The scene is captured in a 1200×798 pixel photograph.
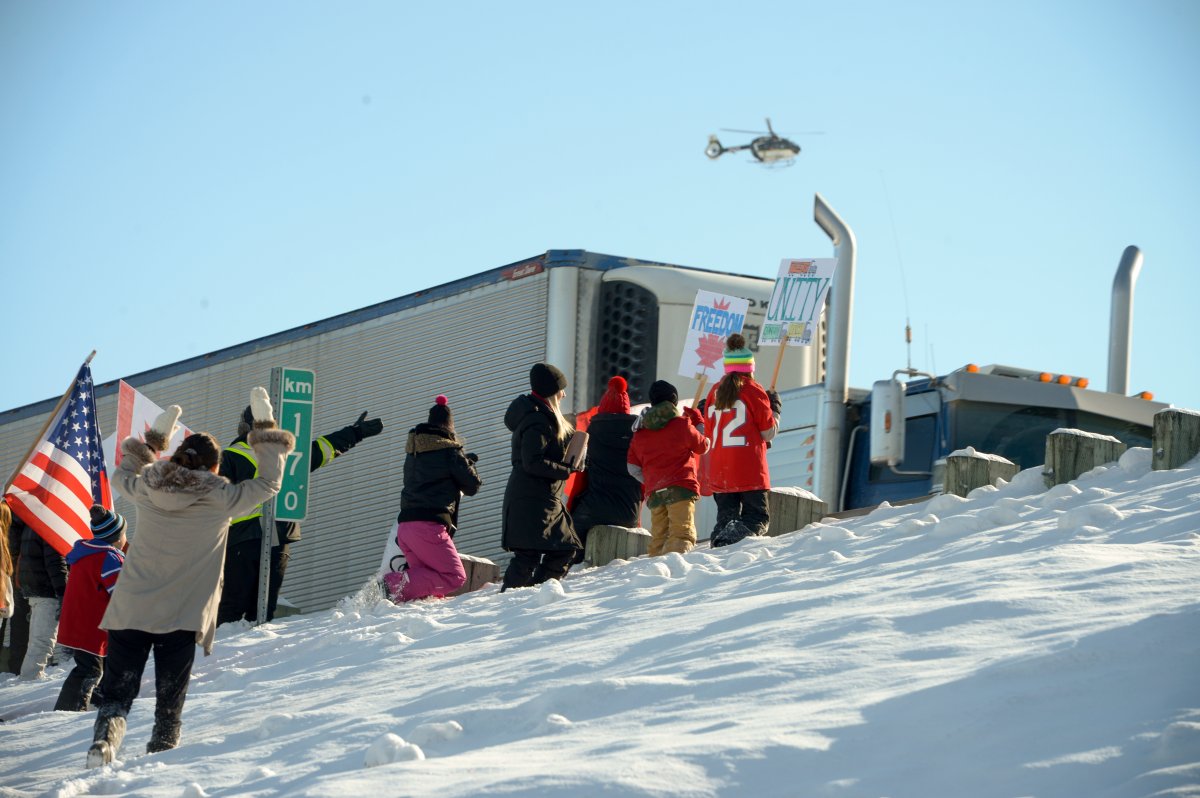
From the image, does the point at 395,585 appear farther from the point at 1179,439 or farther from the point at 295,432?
the point at 1179,439

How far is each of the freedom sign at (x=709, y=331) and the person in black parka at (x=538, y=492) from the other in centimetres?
332

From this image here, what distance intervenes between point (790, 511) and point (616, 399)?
185cm

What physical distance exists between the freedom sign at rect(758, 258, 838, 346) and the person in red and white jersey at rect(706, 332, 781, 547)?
8.93 ft

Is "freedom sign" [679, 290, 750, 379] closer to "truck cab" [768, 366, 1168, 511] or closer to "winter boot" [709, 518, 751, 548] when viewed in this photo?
"truck cab" [768, 366, 1168, 511]

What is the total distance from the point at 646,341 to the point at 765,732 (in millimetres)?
10752

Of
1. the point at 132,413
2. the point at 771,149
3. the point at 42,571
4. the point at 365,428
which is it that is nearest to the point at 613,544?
the point at 365,428

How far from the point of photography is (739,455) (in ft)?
36.5

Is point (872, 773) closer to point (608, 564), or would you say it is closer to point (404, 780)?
point (404, 780)

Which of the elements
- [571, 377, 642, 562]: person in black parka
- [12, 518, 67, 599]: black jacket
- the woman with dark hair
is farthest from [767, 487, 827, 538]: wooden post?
[12, 518, 67, 599]: black jacket

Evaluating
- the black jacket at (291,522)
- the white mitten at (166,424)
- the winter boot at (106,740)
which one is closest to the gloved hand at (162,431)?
the white mitten at (166,424)

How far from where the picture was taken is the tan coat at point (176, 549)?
779 centimetres

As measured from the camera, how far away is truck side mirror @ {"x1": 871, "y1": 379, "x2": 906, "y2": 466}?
44.8 feet

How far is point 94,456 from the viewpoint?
1342 centimetres

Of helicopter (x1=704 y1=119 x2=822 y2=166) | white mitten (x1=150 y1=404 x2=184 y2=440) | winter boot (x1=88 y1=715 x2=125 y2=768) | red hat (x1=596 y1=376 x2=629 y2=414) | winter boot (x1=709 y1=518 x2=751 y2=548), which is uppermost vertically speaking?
helicopter (x1=704 y1=119 x2=822 y2=166)
